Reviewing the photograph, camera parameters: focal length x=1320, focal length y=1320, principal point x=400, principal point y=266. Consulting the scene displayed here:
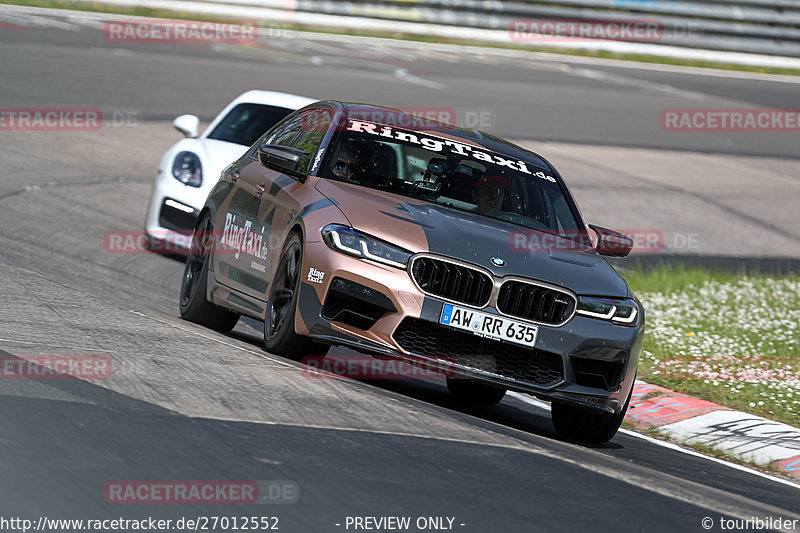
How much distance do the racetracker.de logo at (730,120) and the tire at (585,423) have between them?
57.6 ft

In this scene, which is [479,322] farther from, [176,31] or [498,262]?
[176,31]

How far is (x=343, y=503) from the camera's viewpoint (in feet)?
16.2

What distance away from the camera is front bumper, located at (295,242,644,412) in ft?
22.3

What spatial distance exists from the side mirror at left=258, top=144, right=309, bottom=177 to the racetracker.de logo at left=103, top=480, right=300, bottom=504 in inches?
124

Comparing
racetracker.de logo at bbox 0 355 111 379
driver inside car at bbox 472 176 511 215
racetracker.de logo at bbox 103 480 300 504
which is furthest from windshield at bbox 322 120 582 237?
racetracker.de logo at bbox 103 480 300 504

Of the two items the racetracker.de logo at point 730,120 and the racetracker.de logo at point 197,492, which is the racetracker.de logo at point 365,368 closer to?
the racetracker.de logo at point 197,492

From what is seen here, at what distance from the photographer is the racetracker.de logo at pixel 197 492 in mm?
4734

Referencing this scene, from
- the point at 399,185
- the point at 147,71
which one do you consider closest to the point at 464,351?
the point at 399,185

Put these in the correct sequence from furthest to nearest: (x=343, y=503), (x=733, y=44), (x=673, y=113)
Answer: (x=733, y=44) < (x=673, y=113) < (x=343, y=503)

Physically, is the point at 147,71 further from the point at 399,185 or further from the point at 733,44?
the point at 733,44

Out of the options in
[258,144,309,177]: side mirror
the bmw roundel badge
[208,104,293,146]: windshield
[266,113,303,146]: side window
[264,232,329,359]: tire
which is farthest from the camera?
[208,104,293,146]: windshield

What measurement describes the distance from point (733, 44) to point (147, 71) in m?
16.9

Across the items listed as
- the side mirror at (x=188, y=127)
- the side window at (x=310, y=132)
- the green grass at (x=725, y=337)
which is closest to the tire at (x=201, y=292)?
the side window at (x=310, y=132)

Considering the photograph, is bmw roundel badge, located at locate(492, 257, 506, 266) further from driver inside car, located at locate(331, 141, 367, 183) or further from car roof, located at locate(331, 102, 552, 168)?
car roof, located at locate(331, 102, 552, 168)
